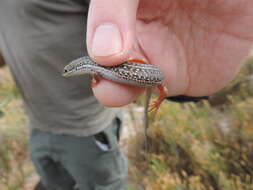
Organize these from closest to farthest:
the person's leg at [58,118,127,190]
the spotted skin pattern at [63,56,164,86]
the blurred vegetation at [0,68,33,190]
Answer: the spotted skin pattern at [63,56,164,86]
the person's leg at [58,118,127,190]
the blurred vegetation at [0,68,33,190]

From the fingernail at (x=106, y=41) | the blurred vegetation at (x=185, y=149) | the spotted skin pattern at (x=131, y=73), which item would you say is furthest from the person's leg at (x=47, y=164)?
the fingernail at (x=106, y=41)

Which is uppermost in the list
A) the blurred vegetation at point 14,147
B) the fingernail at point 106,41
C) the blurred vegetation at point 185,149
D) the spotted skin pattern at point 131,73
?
the fingernail at point 106,41

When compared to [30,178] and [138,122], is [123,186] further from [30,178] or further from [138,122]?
[30,178]

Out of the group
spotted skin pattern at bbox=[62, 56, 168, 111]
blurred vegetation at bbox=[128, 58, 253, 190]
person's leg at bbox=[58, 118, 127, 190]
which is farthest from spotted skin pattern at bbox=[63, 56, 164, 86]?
blurred vegetation at bbox=[128, 58, 253, 190]

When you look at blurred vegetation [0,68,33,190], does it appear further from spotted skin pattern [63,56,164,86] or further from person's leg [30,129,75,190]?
spotted skin pattern [63,56,164,86]

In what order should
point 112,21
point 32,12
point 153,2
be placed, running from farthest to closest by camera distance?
point 32,12
point 153,2
point 112,21

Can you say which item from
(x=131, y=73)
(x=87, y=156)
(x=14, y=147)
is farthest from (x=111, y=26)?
(x=14, y=147)

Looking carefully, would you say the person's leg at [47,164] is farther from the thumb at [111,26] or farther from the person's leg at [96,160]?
the thumb at [111,26]

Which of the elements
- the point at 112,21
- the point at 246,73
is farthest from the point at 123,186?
the point at 246,73
